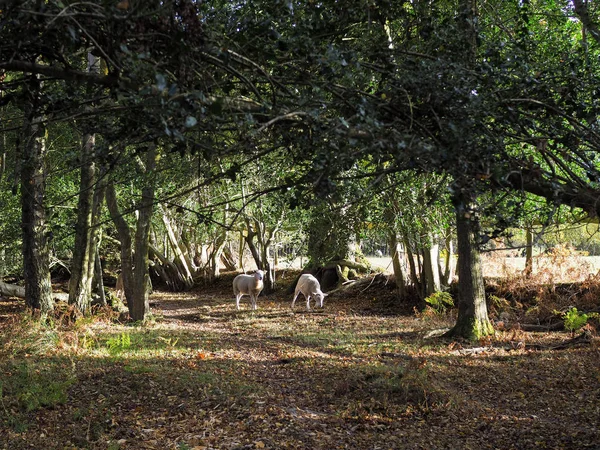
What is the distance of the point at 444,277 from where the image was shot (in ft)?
64.2

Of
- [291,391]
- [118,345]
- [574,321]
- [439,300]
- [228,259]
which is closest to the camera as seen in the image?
[291,391]

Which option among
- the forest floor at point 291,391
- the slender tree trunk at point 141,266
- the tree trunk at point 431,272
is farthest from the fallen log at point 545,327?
the slender tree trunk at point 141,266

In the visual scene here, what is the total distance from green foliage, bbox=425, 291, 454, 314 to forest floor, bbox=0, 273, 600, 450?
134 inches

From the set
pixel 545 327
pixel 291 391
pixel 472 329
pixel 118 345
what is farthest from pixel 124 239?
pixel 545 327

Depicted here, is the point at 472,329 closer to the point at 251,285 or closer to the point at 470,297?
the point at 470,297

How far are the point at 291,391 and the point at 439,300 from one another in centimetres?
946

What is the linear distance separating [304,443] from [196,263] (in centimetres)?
2594

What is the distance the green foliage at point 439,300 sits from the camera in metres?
17.0

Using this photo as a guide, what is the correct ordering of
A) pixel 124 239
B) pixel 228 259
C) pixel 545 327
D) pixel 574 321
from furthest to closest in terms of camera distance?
pixel 228 259 → pixel 124 239 → pixel 545 327 → pixel 574 321

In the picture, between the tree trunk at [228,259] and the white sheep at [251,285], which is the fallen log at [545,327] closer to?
the white sheep at [251,285]

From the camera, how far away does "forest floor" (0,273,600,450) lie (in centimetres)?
694

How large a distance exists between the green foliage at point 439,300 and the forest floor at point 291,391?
3.40 metres

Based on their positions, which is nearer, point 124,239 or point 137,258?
point 137,258

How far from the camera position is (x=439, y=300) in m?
17.3
